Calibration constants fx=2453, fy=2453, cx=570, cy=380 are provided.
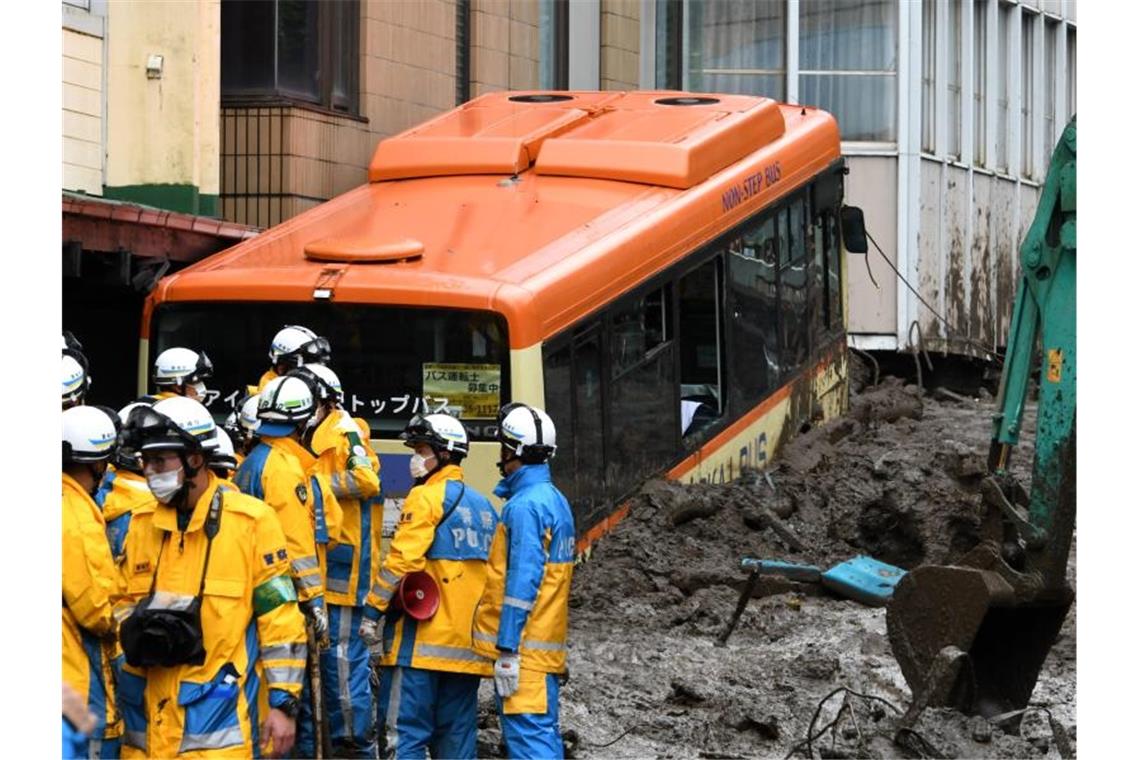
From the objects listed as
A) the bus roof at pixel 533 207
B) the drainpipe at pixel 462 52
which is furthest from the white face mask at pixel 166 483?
the drainpipe at pixel 462 52

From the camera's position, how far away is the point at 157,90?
19.2 metres

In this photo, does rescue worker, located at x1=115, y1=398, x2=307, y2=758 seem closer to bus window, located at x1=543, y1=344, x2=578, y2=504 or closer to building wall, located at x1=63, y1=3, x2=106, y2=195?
bus window, located at x1=543, y1=344, x2=578, y2=504

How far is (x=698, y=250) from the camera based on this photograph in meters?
17.2

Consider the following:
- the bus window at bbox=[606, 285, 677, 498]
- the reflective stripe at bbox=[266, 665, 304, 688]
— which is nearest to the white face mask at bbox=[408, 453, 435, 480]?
the reflective stripe at bbox=[266, 665, 304, 688]

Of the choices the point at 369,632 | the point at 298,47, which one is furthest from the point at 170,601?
the point at 298,47

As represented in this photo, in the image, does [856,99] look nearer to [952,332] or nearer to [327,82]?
[952,332]

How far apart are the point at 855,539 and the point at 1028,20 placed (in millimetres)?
16157

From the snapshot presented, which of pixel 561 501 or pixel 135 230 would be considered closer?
pixel 561 501

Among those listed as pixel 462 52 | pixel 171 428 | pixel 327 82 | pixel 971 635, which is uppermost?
pixel 462 52

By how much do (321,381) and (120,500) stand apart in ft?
7.00

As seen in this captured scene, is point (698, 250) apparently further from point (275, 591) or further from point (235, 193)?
point (275, 591)

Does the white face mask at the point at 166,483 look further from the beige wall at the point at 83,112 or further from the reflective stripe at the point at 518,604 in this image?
the beige wall at the point at 83,112

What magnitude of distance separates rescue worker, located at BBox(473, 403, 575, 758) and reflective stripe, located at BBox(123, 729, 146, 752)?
1.96 m

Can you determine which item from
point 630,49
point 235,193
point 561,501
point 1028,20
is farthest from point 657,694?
point 1028,20
